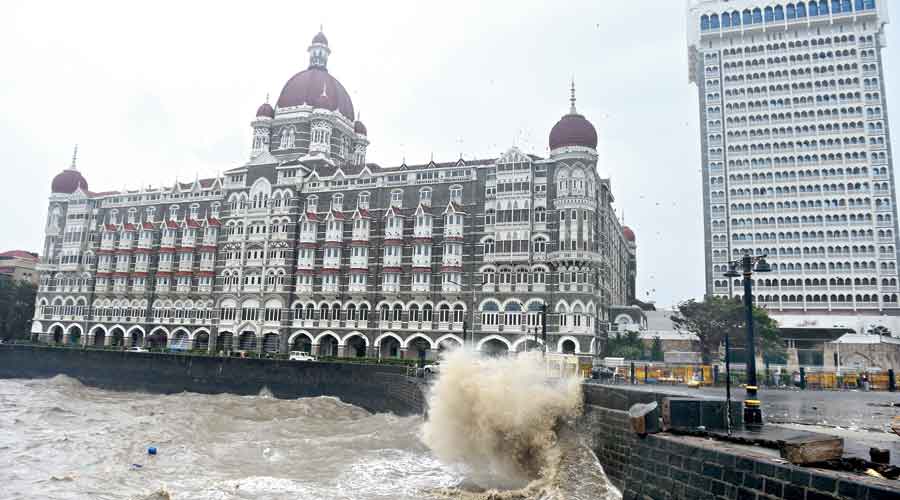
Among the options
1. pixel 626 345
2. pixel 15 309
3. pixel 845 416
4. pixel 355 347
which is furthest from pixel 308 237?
pixel 845 416

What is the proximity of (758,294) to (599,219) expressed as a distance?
41.0 metres

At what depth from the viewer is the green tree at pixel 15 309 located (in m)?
79.0

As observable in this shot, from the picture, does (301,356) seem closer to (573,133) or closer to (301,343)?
(301,343)

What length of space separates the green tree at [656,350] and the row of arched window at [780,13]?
5613cm

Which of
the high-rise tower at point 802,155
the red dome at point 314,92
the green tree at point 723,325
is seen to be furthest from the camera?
the high-rise tower at point 802,155

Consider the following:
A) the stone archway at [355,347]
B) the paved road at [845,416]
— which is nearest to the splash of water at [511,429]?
the paved road at [845,416]

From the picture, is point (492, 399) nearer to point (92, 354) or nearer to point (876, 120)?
point (92, 354)

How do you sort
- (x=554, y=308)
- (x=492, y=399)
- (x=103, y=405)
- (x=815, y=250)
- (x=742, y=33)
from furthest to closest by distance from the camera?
(x=742, y=33), (x=815, y=250), (x=554, y=308), (x=103, y=405), (x=492, y=399)

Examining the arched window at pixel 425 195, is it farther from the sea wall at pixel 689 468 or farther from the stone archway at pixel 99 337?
the stone archway at pixel 99 337

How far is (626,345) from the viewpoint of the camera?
5884cm

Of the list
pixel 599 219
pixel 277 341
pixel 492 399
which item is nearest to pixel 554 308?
pixel 599 219

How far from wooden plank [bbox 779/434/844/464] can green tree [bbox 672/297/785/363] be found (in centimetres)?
4807

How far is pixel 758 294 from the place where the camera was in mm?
83375

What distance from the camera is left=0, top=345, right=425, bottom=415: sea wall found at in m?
45.4
